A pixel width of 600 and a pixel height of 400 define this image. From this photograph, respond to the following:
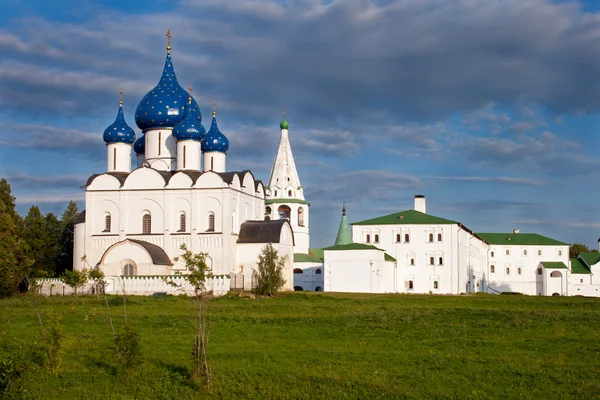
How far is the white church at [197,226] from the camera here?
129 ft

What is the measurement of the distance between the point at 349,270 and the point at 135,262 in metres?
13.0

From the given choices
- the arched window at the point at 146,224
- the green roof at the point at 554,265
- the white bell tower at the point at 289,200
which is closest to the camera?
the arched window at the point at 146,224

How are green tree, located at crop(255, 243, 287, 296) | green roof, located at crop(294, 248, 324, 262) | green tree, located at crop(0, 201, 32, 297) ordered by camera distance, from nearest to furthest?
green tree, located at crop(0, 201, 32, 297), green tree, located at crop(255, 243, 287, 296), green roof, located at crop(294, 248, 324, 262)

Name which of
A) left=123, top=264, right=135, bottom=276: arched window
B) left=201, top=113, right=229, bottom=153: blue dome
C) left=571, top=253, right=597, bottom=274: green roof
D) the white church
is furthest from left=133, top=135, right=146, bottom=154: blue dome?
left=571, top=253, right=597, bottom=274: green roof

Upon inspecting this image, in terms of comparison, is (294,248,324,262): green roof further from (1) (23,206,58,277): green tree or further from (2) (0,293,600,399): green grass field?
(2) (0,293,600,399): green grass field

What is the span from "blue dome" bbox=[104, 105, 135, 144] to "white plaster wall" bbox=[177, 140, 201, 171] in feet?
10.8

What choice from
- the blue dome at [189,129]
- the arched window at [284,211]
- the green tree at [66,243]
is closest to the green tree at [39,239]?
the green tree at [66,243]

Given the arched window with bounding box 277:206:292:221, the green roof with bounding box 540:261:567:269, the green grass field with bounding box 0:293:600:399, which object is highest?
the arched window with bounding box 277:206:292:221

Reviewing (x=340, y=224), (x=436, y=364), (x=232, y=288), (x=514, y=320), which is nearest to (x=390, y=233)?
(x=340, y=224)

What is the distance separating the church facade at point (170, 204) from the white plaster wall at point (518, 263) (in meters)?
31.5

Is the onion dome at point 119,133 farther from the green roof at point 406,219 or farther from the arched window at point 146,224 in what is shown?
the green roof at point 406,219

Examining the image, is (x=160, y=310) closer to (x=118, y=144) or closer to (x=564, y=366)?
(x=564, y=366)

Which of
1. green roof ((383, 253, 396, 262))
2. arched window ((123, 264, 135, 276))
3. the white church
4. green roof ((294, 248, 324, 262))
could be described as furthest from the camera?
green roof ((294, 248, 324, 262))

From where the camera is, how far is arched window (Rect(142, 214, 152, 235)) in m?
40.8
